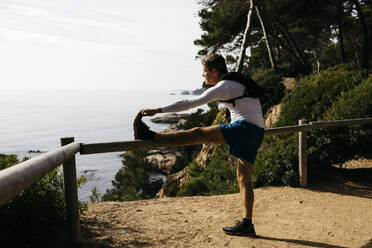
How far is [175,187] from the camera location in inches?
644

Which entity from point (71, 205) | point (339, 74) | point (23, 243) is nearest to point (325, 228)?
point (71, 205)

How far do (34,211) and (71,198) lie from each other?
366 millimetres

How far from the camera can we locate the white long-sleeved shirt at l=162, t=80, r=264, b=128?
3260 millimetres

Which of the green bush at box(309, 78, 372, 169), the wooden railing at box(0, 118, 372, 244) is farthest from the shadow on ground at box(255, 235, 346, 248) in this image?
the green bush at box(309, 78, 372, 169)

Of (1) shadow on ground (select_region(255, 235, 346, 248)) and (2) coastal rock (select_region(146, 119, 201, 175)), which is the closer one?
(1) shadow on ground (select_region(255, 235, 346, 248))

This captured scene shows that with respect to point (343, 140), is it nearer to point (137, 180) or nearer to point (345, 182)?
point (345, 182)

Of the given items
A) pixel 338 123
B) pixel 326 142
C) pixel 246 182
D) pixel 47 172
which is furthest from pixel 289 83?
pixel 47 172

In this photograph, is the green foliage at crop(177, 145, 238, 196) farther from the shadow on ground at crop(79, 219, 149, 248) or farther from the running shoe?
the shadow on ground at crop(79, 219, 149, 248)

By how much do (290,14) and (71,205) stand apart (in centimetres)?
2117

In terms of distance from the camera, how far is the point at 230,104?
137 inches

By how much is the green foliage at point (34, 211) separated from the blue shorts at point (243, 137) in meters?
2.02

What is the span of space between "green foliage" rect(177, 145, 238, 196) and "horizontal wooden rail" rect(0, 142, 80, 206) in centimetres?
509

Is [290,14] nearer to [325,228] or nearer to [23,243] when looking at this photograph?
[325,228]

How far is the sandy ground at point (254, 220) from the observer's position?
3805 millimetres
